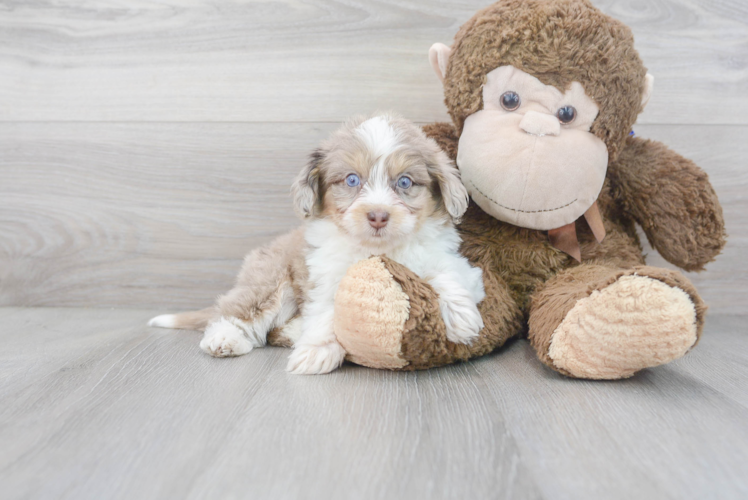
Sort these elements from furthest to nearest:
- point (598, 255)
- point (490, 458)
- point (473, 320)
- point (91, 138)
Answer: point (91, 138) → point (598, 255) → point (473, 320) → point (490, 458)

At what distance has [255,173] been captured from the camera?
205 cm

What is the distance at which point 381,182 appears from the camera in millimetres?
1398

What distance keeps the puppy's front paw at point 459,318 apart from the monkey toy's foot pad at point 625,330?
20 centimetres

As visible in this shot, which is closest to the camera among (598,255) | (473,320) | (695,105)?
(473,320)

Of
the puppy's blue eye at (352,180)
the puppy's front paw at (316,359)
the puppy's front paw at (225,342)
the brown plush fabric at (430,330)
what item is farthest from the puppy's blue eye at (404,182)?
the puppy's front paw at (225,342)

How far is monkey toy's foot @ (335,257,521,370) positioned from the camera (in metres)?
1.23

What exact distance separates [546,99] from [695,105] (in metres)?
0.92

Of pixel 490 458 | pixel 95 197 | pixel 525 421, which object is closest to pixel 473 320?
pixel 525 421

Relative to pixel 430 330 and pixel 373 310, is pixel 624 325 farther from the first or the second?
pixel 373 310

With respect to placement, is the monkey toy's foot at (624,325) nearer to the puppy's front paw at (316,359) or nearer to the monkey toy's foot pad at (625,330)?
the monkey toy's foot pad at (625,330)

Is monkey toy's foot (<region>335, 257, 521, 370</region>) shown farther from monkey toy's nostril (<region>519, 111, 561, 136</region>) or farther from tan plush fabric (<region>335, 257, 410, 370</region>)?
monkey toy's nostril (<region>519, 111, 561, 136</region>)

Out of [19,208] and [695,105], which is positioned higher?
[695,105]

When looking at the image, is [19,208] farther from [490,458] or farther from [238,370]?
[490,458]

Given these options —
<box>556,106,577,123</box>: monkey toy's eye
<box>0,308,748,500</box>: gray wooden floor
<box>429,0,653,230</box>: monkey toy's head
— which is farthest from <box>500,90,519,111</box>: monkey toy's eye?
<box>0,308,748,500</box>: gray wooden floor
